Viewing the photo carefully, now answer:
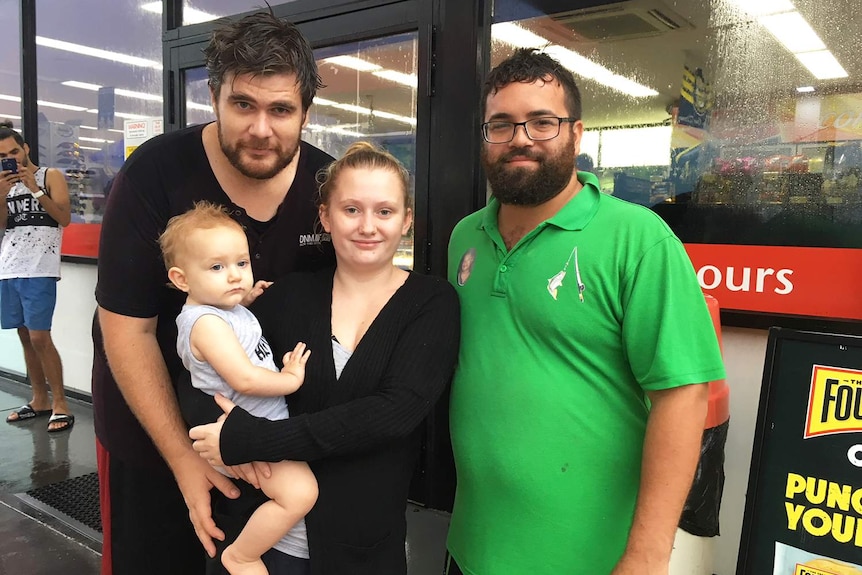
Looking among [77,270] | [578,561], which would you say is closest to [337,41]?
[578,561]

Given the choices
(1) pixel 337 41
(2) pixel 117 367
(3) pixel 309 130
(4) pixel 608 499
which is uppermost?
(1) pixel 337 41

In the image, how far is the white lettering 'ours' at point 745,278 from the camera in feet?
6.81

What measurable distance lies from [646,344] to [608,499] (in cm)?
36

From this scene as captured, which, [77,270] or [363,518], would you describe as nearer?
[363,518]

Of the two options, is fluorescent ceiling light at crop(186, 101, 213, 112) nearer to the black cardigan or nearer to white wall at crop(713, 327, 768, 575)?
the black cardigan

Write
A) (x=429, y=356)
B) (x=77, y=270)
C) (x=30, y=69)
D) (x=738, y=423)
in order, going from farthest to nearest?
(x=30, y=69)
(x=77, y=270)
(x=738, y=423)
(x=429, y=356)

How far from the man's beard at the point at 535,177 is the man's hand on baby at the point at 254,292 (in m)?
0.64

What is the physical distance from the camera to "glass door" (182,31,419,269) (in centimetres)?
303

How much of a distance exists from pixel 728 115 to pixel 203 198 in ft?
5.97

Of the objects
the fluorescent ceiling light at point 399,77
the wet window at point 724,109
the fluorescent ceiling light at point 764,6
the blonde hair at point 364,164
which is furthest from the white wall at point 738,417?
the fluorescent ceiling light at point 399,77

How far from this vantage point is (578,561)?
1.34m

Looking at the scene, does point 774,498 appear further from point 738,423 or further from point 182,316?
point 182,316

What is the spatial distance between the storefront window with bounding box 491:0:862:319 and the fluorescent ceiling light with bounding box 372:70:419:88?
0.66m

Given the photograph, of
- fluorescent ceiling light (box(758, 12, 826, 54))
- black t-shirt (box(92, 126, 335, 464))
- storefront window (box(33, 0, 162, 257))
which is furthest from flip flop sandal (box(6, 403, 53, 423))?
fluorescent ceiling light (box(758, 12, 826, 54))
